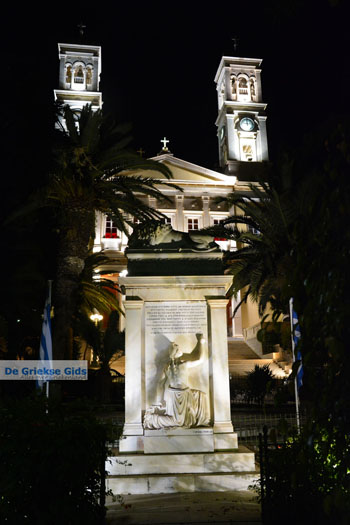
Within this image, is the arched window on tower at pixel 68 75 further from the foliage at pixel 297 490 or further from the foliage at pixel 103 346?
the foliage at pixel 297 490

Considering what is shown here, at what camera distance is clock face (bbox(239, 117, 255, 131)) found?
5319 centimetres

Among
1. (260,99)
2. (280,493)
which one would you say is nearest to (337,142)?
(280,493)

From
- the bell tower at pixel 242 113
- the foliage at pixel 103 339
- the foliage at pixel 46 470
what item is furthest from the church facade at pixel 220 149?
the foliage at pixel 46 470

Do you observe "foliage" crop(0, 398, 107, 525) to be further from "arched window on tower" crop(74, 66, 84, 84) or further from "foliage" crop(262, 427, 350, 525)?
"arched window on tower" crop(74, 66, 84, 84)

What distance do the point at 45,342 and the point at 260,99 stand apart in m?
47.8

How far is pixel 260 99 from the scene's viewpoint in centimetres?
5441

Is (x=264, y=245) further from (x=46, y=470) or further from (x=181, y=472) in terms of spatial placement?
(x=46, y=470)

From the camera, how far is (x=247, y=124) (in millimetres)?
53312

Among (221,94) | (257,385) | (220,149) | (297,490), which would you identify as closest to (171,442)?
(297,490)

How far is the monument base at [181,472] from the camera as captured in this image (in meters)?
7.32

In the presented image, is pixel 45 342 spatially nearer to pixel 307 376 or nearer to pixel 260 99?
pixel 307 376

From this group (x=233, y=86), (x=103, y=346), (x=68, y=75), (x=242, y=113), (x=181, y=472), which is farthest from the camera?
(x=233, y=86)

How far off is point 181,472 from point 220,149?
5292 centimetres

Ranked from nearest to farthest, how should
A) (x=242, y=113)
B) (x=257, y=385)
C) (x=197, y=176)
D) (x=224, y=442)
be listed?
(x=224, y=442) → (x=257, y=385) → (x=197, y=176) → (x=242, y=113)
